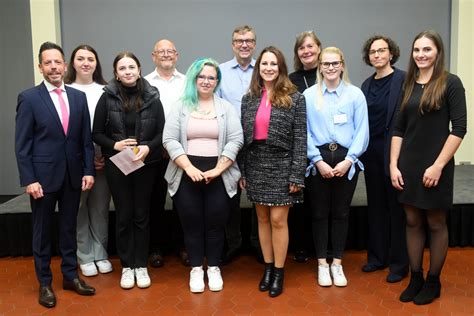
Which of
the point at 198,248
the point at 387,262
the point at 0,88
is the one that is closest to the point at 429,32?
the point at 387,262

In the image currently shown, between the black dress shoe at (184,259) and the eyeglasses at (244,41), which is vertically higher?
the eyeglasses at (244,41)

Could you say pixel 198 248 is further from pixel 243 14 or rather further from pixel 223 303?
pixel 243 14

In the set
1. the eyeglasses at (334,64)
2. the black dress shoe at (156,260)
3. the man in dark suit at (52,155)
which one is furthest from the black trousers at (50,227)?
the eyeglasses at (334,64)

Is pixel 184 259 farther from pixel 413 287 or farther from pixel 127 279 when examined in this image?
pixel 413 287

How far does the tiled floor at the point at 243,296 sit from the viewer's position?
2699 millimetres

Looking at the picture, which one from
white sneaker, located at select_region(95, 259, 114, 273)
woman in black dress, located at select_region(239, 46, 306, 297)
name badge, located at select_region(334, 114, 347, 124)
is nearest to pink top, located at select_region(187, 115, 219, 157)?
woman in black dress, located at select_region(239, 46, 306, 297)

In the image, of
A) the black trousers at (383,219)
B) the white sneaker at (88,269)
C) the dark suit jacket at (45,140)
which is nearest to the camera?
the dark suit jacket at (45,140)

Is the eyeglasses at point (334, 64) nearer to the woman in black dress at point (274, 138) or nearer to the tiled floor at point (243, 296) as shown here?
the woman in black dress at point (274, 138)

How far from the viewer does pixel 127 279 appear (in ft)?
10.0

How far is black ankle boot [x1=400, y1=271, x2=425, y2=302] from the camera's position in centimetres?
277

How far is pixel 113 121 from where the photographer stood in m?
2.88

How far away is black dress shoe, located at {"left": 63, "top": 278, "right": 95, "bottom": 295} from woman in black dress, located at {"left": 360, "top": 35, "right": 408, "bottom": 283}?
1.97 meters

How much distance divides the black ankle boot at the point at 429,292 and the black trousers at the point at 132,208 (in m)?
→ 1.82

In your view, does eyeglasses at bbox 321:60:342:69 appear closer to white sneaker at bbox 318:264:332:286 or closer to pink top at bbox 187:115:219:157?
pink top at bbox 187:115:219:157
